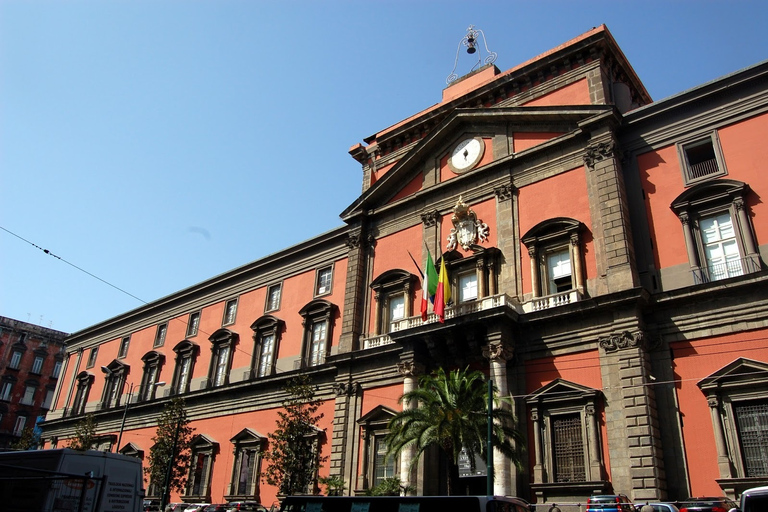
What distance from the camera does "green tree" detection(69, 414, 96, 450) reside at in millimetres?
37656

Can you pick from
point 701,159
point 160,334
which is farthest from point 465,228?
point 160,334

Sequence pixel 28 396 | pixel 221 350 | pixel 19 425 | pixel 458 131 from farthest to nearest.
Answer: pixel 28 396
pixel 19 425
pixel 221 350
pixel 458 131

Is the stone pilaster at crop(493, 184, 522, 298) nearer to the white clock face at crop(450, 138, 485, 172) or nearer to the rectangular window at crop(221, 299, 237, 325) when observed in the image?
the white clock face at crop(450, 138, 485, 172)

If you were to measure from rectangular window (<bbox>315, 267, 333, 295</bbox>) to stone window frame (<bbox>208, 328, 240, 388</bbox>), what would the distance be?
6.66 m

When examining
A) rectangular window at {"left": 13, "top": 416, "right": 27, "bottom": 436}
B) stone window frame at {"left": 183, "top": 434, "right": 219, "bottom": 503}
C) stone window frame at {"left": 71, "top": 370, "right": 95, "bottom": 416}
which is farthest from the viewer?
rectangular window at {"left": 13, "top": 416, "right": 27, "bottom": 436}

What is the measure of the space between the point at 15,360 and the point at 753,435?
64.3 meters

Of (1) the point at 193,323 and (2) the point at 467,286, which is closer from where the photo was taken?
(2) the point at 467,286

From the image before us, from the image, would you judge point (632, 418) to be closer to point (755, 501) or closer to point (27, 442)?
point (755, 501)

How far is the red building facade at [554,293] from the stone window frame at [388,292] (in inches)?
3.4

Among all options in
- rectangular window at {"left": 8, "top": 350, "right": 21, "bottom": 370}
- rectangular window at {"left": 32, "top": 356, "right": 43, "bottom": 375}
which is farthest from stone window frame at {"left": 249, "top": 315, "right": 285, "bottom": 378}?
rectangular window at {"left": 32, "top": 356, "right": 43, "bottom": 375}

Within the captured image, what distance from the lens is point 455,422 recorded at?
18250 millimetres

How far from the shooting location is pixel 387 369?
25266 millimetres

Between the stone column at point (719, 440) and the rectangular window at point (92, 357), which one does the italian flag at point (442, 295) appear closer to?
the stone column at point (719, 440)

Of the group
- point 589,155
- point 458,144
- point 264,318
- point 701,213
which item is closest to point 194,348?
point 264,318
